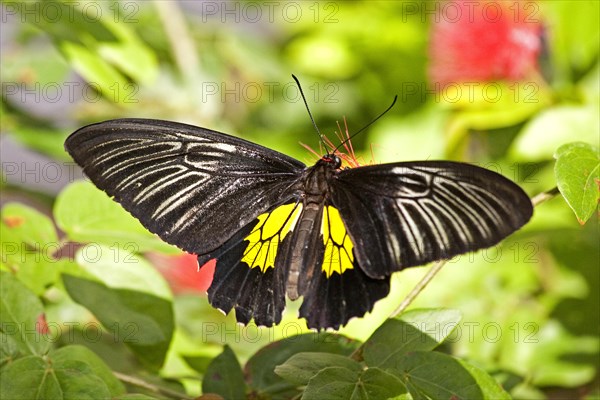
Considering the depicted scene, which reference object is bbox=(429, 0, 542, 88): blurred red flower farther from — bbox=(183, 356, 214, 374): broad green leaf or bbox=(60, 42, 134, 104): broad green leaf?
bbox=(183, 356, 214, 374): broad green leaf

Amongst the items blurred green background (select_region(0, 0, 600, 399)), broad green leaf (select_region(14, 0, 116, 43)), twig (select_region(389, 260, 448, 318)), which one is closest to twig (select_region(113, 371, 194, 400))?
blurred green background (select_region(0, 0, 600, 399))

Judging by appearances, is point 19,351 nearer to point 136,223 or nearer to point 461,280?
point 136,223

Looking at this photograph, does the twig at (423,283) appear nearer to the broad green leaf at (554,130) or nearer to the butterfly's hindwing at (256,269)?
the butterfly's hindwing at (256,269)

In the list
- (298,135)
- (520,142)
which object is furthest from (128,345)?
(298,135)

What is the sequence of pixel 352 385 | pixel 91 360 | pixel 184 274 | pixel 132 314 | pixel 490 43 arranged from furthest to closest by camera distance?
pixel 184 274
pixel 490 43
pixel 132 314
pixel 91 360
pixel 352 385

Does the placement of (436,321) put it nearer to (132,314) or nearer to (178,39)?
(132,314)

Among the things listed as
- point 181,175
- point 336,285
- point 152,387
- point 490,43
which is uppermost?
point 490,43

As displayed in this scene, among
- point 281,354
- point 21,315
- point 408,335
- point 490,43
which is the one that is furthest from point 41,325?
point 490,43
